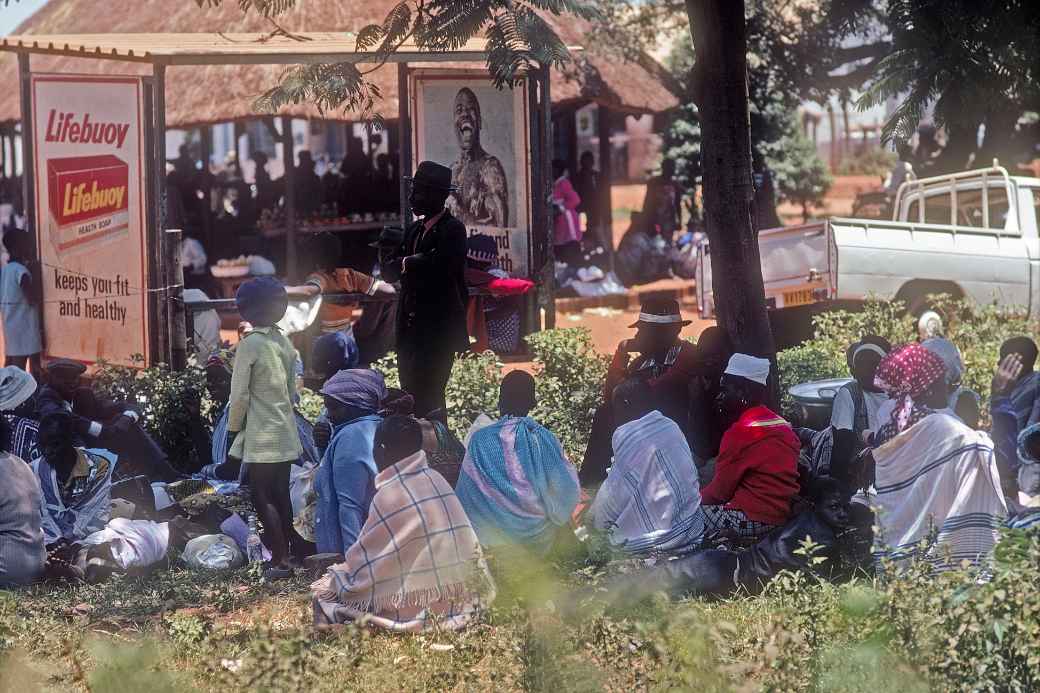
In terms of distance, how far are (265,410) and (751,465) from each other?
224cm

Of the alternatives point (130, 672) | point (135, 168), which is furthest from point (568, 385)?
point (130, 672)

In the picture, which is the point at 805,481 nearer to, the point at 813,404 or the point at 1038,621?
the point at 813,404

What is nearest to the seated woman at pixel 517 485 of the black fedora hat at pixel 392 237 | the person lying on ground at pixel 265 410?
the person lying on ground at pixel 265 410

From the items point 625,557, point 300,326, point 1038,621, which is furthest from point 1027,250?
point 1038,621

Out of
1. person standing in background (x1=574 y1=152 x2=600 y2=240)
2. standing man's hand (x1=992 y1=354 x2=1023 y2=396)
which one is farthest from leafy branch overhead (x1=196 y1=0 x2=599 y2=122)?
person standing in background (x1=574 y1=152 x2=600 y2=240)

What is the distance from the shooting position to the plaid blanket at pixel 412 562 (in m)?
5.59

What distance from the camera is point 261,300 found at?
6.57m

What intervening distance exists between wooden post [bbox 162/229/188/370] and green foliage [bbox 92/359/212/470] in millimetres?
530

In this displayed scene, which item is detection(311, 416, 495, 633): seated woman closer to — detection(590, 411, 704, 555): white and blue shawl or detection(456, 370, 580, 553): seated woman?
detection(456, 370, 580, 553): seated woman

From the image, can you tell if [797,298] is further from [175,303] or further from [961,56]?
[175,303]

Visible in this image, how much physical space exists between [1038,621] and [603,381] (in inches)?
185

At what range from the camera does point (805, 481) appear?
Answer: 22.5 ft

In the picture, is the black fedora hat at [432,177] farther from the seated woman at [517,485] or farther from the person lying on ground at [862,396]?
the person lying on ground at [862,396]

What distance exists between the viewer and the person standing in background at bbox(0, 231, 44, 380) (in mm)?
10305
